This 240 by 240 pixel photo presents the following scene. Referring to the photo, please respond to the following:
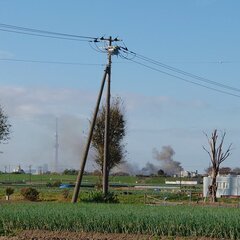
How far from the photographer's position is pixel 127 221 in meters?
21.7

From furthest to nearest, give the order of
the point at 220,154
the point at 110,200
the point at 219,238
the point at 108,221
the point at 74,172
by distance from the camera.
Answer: the point at 74,172 < the point at 220,154 < the point at 110,200 < the point at 108,221 < the point at 219,238

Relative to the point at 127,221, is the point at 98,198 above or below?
above

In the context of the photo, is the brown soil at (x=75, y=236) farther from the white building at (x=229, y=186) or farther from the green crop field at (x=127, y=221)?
the white building at (x=229, y=186)

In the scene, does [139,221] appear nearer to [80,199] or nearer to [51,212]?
[51,212]

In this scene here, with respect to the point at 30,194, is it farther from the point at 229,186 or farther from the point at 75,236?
the point at 75,236

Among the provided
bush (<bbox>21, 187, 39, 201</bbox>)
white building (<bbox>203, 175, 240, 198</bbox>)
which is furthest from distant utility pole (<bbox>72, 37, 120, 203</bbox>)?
white building (<bbox>203, 175, 240, 198</bbox>)

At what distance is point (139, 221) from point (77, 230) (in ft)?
7.26

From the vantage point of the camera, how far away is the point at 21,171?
600ft

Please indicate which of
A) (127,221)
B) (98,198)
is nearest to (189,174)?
(98,198)

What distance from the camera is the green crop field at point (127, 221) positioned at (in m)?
20.5

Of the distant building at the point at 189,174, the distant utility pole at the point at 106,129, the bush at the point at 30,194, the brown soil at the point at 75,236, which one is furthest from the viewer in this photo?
the distant building at the point at 189,174

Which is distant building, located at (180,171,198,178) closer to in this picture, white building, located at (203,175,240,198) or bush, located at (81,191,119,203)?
white building, located at (203,175,240,198)

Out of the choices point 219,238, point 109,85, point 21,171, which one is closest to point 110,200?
point 109,85

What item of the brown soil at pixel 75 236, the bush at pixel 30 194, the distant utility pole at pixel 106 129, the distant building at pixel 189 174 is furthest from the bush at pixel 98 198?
the distant building at pixel 189 174
